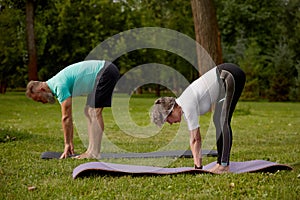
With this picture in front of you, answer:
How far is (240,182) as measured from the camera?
4477mm

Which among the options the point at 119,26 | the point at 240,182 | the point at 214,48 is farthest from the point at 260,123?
the point at 119,26

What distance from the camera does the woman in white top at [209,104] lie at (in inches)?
199

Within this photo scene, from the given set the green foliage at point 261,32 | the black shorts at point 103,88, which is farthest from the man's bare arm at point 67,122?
the green foliage at point 261,32

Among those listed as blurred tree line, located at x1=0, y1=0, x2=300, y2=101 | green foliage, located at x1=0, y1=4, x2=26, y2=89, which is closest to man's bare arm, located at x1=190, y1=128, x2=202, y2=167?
blurred tree line, located at x1=0, y1=0, x2=300, y2=101

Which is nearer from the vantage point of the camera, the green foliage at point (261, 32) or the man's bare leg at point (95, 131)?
the man's bare leg at point (95, 131)

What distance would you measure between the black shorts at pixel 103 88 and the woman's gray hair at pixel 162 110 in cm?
151

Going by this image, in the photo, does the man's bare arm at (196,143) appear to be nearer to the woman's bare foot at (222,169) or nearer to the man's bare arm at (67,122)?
the woman's bare foot at (222,169)

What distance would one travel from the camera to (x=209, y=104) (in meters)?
5.24

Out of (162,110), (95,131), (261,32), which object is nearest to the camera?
(162,110)

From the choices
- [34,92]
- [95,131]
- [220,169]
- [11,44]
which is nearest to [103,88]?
[95,131]

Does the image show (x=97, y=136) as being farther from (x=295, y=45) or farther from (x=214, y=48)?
(x=295, y=45)

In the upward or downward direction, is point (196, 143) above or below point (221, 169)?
above

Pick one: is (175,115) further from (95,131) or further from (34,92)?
(34,92)

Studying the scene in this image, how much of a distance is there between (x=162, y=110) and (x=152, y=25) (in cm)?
2927
